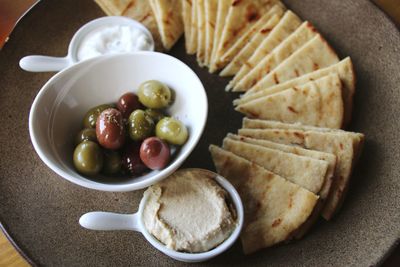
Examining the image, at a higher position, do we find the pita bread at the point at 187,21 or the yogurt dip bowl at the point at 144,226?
the pita bread at the point at 187,21

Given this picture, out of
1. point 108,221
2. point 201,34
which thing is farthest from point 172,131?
point 201,34

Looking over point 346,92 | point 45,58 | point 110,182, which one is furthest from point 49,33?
point 346,92

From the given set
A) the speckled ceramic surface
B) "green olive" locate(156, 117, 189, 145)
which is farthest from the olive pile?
the speckled ceramic surface

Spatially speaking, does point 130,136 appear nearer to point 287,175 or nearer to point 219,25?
point 287,175

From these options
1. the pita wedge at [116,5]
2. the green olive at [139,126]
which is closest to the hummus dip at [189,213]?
the green olive at [139,126]

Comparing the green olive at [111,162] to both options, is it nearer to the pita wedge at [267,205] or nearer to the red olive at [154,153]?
the red olive at [154,153]

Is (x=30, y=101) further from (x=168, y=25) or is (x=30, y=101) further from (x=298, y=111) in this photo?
(x=298, y=111)
